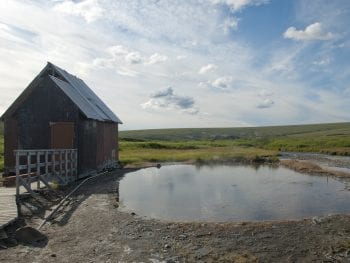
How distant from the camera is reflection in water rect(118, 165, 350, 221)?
57.7 feet

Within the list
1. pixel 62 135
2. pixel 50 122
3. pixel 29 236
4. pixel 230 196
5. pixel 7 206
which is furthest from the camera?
pixel 50 122

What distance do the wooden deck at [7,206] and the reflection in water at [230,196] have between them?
184 inches

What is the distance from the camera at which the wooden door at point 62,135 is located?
2559cm

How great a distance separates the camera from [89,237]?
12469mm

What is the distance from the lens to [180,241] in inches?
481

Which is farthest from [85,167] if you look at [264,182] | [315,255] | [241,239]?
[315,255]

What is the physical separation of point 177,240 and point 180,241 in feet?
0.42

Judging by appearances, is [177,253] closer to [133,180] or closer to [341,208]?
[341,208]

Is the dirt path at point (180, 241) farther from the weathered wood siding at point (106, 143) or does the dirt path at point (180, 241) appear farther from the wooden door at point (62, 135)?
the weathered wood siding at point (106, 143)

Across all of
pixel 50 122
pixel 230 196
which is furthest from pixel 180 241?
pixel 50 122

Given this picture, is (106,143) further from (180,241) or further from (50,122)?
(180,241)

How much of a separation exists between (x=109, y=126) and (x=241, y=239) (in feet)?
74.5

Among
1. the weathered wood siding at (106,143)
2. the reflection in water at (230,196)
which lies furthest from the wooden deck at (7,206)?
the weathered wood siding at (106,143)

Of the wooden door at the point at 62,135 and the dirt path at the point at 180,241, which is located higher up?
the wooden door at the point at 62,135
